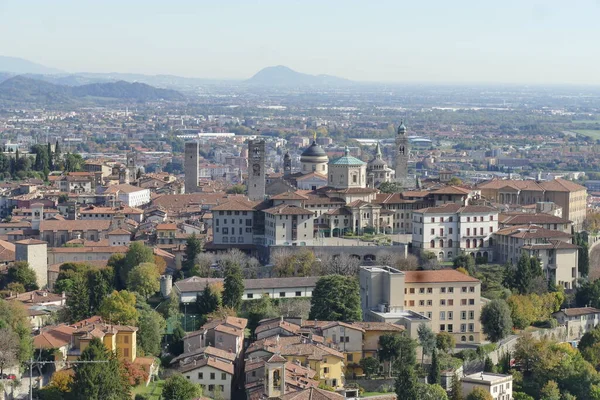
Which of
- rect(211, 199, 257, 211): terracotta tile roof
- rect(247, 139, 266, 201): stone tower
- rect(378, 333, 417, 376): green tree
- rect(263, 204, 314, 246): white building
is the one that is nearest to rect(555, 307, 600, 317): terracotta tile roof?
rect(378, 333, 417, 376): green tree

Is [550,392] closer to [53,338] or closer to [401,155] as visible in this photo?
[53,338]

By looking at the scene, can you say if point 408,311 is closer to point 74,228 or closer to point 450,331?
point 450,331

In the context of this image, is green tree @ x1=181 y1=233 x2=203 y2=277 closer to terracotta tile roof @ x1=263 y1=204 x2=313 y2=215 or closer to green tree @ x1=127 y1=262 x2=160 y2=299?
green tree @ x1=127 y1=262 x2=160 y2=299

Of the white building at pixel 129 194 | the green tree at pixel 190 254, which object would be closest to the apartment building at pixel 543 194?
the green tree at pixel 190 254

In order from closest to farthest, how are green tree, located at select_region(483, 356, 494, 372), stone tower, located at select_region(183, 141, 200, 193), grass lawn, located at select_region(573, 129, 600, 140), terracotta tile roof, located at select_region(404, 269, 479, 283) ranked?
green tree, located at select_region(483, 356, 494, 372) < terracotta tile roof, located at select_region(404, 269, 479, 283) < stone tower, located at select_region(183, 141, 200, 193) < grass lawn, located at select_region(573, 129, 600, 140)

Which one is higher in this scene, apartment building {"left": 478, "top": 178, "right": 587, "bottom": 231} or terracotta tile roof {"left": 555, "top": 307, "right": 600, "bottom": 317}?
apartment building {"left": 478, "top": 178, "right": 587, "bottom": 231}

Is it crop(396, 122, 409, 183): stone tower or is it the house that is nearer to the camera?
the house
